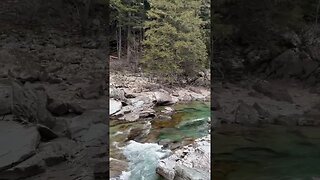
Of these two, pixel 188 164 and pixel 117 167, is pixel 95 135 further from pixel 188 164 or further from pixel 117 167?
pixel 188 164

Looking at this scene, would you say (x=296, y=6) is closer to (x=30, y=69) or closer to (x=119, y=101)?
(x=30, y=69)

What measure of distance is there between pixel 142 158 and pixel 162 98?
6.51 ft

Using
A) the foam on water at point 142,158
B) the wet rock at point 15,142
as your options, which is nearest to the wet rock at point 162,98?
the foam on water at point 142,158

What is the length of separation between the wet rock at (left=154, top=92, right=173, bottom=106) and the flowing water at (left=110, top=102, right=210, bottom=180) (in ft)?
0.73

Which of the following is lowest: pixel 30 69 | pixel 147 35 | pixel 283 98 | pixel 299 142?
pixel 299 142

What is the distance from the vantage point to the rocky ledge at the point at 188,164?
3.25 metres

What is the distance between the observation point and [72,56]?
3.71m

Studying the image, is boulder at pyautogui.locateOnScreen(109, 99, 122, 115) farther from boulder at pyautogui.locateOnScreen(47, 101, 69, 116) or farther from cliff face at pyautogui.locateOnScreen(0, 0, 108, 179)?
boulder at pyautogui.locateOnScreen(47, 101, 69, 116)

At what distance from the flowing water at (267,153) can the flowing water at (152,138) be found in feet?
2.18

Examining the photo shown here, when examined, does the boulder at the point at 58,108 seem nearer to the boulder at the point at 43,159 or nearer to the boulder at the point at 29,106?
the boulder at the point at 29,106

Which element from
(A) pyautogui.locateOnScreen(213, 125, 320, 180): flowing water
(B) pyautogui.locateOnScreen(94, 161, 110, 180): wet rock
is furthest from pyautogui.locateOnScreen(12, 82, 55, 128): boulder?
(A) pyautogui.locateOnScreen(213, 125, 320, 180): flowing water

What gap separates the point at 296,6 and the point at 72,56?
217 cm

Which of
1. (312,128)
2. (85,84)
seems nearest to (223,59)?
(312,128)

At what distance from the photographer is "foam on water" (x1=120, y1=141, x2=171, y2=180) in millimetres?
3474
